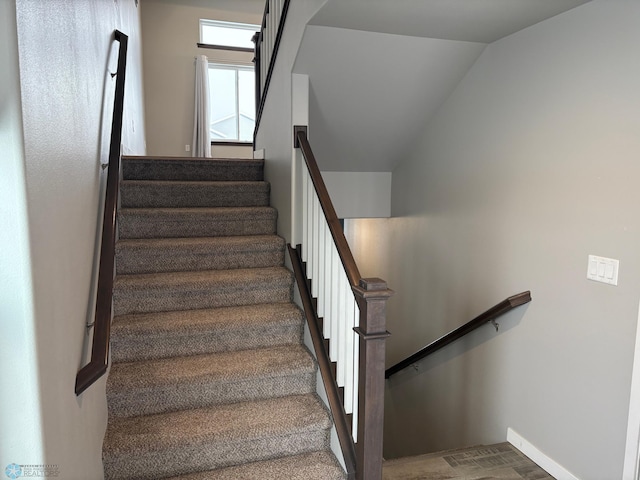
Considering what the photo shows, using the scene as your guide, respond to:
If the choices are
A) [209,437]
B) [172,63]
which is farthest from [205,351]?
[172,63]

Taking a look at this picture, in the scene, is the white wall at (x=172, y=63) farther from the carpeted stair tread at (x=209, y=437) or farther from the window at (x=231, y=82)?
the carpeted stair tread at (x=209, y=437)

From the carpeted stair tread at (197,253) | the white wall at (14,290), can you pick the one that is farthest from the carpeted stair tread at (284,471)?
the carpeted stair tread at (197,253)

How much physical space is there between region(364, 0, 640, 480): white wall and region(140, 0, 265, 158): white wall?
479 centimetres

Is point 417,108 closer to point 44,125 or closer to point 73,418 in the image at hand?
point 44,125

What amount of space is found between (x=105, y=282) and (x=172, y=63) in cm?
612

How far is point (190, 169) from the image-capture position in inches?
145

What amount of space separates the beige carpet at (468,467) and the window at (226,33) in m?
6.75

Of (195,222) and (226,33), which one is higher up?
(226,33)

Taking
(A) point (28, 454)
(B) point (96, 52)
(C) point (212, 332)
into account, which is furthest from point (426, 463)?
(B) point (96, 52)

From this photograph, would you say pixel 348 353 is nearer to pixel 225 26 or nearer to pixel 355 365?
pixel 355 365

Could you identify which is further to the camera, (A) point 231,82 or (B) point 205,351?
(A) point 231,82

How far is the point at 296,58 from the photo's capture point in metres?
2.69

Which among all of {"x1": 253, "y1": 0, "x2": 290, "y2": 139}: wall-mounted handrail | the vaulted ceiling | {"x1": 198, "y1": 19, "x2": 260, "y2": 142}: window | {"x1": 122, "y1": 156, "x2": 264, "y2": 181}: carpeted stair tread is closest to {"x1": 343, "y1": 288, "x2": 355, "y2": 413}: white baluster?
the vaulted ceiling

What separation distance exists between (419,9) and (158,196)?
216 centimetres
